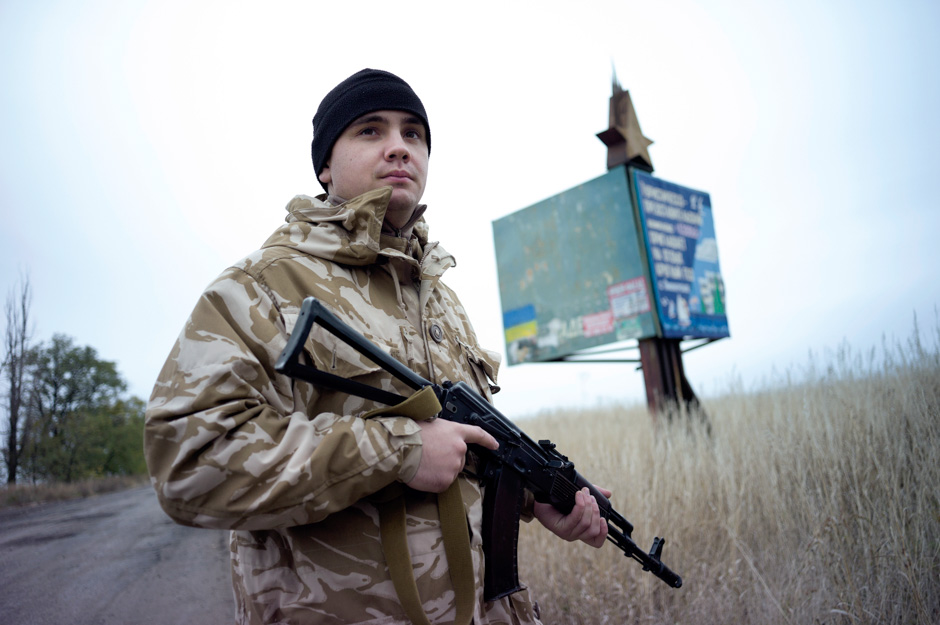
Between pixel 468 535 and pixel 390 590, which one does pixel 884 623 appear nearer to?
pixel 468 535

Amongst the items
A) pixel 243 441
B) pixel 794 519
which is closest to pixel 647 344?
pixel 794 519

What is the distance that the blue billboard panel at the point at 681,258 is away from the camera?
636 cm

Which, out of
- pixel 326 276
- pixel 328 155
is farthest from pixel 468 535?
pixel 328 155

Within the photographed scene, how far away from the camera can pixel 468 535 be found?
1362mm

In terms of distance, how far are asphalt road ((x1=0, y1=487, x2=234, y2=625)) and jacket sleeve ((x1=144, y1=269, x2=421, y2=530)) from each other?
101 inches

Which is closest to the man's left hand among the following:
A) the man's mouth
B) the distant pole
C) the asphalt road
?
the man's mouth

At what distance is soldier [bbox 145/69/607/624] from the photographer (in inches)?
42.4

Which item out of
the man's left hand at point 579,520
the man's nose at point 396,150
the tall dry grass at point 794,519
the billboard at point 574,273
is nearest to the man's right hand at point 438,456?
the man's left hand at point 579,520

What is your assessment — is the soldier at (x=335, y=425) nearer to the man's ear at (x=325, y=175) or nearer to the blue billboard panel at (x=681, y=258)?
the man's ear at (x=325, y=175)

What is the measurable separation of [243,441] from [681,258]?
6525 mm

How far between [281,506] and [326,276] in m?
0.62

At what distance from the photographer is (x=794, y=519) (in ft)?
11.3

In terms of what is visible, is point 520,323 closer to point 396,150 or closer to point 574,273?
point 574,273

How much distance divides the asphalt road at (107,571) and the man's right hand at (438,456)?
8.50ft
